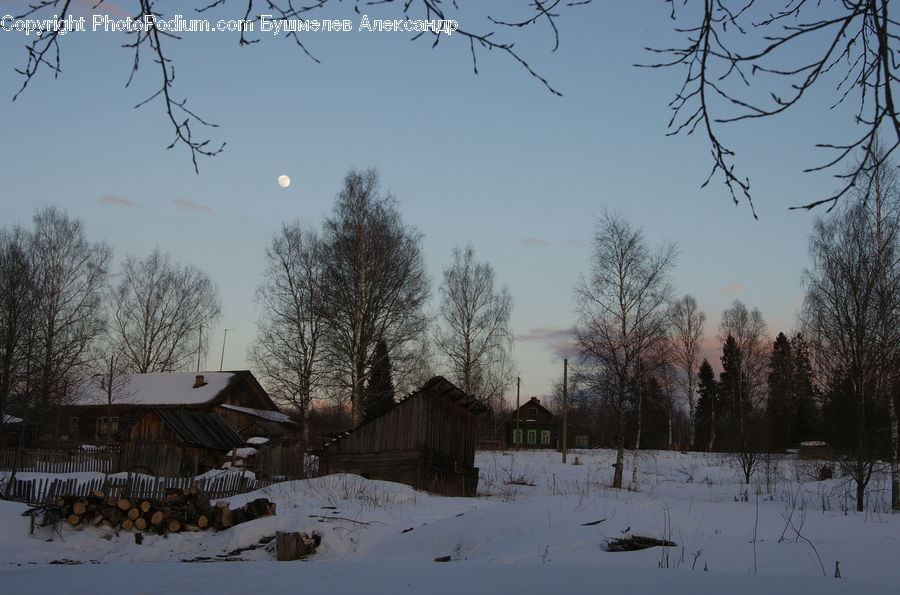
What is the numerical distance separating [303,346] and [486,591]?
889 inches

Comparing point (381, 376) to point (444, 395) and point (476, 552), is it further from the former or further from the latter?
point (476, 552)

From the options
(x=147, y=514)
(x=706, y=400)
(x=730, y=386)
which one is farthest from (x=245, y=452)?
(x=706, y=400)

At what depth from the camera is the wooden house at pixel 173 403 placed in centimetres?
3834

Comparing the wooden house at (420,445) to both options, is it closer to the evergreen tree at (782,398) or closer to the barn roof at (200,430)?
the barn roof at (200,430)

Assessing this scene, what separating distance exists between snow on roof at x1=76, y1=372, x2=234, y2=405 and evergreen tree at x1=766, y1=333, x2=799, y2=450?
3545cm

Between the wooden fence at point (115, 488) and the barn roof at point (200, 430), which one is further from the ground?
the barn roof at point (200, 430)

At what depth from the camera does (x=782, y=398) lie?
50.0 metres

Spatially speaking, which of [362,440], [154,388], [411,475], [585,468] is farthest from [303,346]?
[154,388]

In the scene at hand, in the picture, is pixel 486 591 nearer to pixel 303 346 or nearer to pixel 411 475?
pixel 411 475

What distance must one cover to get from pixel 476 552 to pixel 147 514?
6.24 meters

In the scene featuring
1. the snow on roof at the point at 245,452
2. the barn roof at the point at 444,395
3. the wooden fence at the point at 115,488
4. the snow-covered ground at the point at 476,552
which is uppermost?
the barn roof at the point at 444,395

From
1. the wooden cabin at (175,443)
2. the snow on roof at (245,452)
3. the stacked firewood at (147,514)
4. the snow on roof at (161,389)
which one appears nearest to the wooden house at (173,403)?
the snow on roof at (161,389)

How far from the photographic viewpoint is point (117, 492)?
15.9 meters

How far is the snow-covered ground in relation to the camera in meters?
4.77
